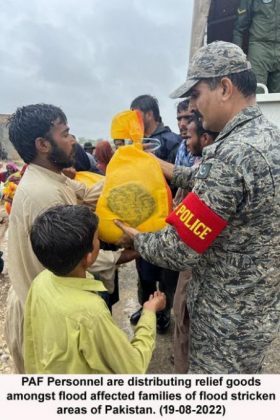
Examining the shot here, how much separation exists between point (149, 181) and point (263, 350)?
957 mm

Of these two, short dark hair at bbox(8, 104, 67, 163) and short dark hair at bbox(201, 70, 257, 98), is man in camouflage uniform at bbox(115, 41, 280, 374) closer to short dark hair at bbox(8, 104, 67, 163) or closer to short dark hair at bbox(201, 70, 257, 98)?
short dark hair at bbox(201, 70, 257, 98)

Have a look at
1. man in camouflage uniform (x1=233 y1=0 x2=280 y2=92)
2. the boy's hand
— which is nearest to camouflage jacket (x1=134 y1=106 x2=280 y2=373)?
the boy's hand

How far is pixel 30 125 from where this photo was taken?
63.9 inches

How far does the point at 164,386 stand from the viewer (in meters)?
1.37

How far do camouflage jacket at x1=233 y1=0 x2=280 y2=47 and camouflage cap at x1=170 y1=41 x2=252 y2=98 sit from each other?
2935 mm

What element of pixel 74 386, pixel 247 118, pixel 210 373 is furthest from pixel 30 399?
pixel 247 118

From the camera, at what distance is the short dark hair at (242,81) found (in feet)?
4.43

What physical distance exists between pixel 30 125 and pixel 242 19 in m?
3.28

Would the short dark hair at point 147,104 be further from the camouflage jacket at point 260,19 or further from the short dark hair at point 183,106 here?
the camouflage jacket at point 260,19

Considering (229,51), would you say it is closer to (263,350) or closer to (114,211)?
(114,211)

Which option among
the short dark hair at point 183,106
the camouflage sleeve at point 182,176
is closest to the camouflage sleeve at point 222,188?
the camouflage sleeve at point 182,176

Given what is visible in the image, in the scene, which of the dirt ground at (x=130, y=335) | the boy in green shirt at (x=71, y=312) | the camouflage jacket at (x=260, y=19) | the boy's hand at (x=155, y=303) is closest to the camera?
the boy in green shirt at (x=71, y=312)

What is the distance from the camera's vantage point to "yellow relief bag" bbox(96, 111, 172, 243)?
172 cm

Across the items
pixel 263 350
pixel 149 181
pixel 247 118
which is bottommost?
pixel 263 350
